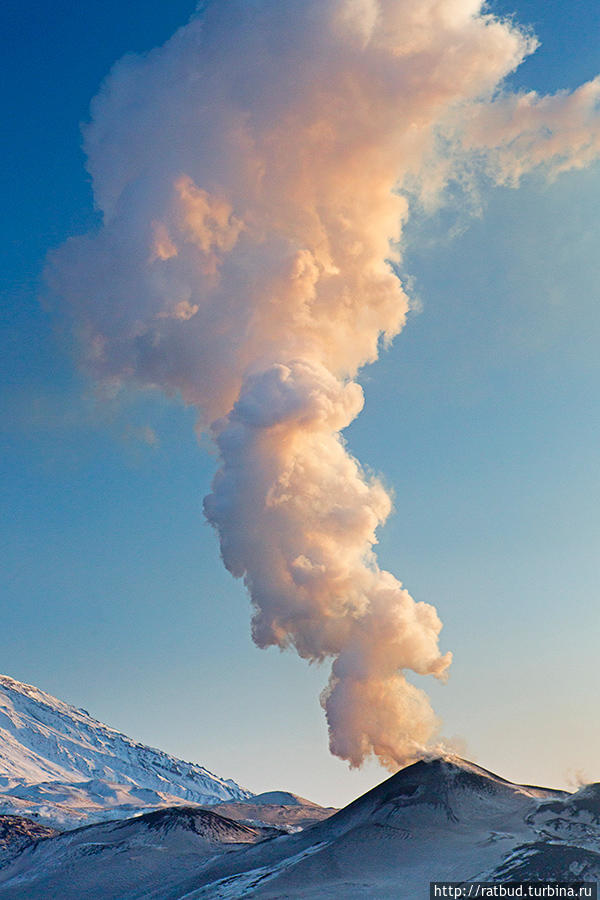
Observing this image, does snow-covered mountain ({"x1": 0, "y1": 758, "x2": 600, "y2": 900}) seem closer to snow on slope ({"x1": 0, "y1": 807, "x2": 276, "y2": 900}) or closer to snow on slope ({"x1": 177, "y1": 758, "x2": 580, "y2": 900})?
snow on slope ({"x1": 177, "y1": 758, "x2": 580, "y2": 900})

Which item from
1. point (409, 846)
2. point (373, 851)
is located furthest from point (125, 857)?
point (409, 846)

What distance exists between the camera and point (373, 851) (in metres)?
123

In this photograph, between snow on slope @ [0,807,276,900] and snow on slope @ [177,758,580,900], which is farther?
snow on slope @ [0,807,276,900]

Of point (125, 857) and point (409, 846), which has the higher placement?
point (409, 846)

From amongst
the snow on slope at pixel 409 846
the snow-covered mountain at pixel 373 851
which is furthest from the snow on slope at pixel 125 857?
the snow on slope at pixel 409 846

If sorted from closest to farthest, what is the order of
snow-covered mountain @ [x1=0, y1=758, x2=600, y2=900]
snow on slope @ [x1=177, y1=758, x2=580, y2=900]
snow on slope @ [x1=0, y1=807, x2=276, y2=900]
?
1. snow on slope @ [x1=177, y1=758, x2=580, y2=900]
2. snow-covered mountain @ [x1=0, y1=758, x2=600, y2=900]
3. snow on slope @ [x1=0, y1=807, x2=276, y2=900]

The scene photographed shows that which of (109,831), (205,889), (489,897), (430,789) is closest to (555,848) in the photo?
(489,897)

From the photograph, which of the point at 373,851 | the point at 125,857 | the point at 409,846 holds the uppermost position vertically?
the point at 409,846

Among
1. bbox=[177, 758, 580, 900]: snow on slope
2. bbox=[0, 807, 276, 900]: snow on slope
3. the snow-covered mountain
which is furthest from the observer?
bbox=[0, 807, 276, 900]: snow on slope

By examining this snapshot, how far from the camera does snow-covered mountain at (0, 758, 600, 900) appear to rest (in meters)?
105

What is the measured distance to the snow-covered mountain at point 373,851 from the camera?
104875 mm

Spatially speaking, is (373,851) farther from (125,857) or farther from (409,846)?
(125,857)

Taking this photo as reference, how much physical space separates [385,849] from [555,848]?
30373 millimetres

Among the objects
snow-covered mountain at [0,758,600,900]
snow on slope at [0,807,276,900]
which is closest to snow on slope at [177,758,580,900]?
snow-covered mountain at [0,758,600,900]
